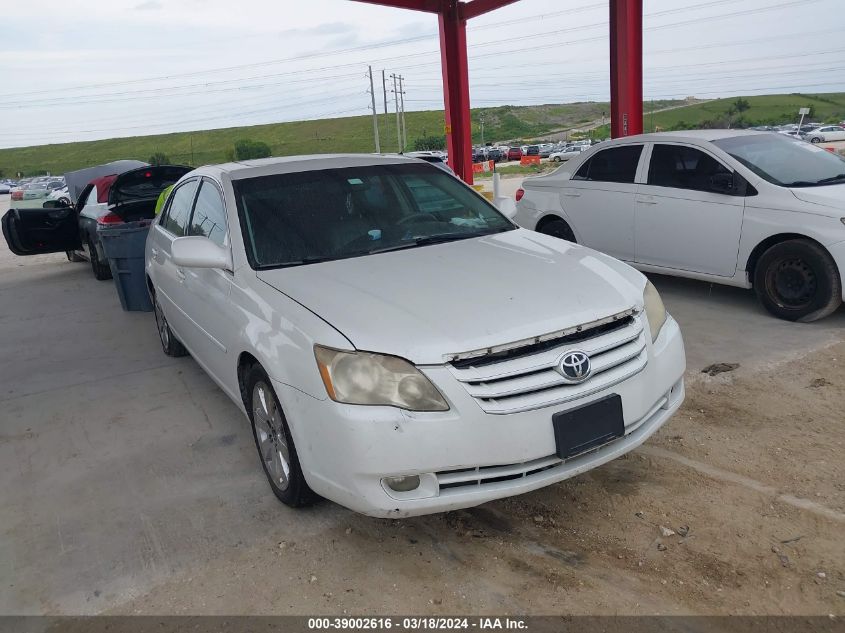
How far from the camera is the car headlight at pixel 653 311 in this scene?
10.2 feet

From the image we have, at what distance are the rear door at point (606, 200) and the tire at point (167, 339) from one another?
13.5 feet

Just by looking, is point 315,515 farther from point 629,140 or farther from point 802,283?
point 629,140

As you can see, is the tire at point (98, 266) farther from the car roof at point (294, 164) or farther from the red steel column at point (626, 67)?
the red steel column at point (626, 67)

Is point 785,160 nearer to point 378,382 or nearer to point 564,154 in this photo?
point 378,382

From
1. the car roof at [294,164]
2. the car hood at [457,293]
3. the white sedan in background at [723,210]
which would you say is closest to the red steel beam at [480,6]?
the white sedan in background at [723,210]

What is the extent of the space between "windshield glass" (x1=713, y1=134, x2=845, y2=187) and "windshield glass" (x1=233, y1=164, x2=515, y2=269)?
9.82 feet

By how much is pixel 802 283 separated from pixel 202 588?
5015mm

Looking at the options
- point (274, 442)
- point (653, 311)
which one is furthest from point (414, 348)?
point (653, 311)

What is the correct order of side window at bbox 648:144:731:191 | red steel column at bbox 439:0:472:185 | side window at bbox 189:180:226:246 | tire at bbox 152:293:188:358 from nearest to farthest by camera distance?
side window at bbox 189:180:226:246 → tire at bbox 152:293:188:358 → side window at bbox 648:144:731:191 → red steel column at bbox 439:0:472:185

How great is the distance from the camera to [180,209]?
16.1ft

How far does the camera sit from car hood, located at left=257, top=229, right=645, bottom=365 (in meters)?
2.62

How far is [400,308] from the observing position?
2.83 metres

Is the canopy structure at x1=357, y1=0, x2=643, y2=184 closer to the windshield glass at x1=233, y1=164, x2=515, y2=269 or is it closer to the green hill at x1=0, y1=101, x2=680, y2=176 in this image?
the windshield glass at x1=233, y1=164, x2=515, y2=269

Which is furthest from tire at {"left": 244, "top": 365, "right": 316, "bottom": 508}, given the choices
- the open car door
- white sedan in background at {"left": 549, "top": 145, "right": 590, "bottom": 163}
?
white sedan in background at {"left": 549, "top": 145, "right": 590, "bottom": 163}
